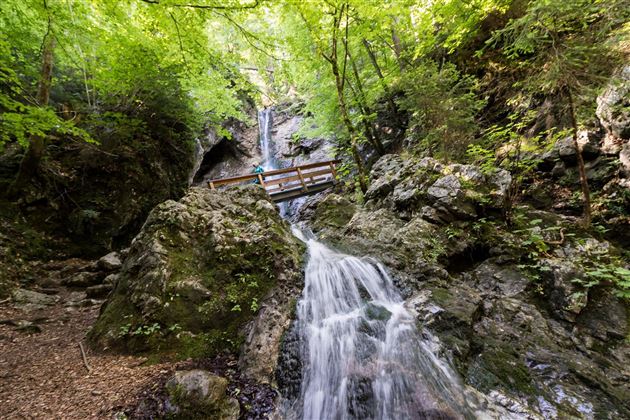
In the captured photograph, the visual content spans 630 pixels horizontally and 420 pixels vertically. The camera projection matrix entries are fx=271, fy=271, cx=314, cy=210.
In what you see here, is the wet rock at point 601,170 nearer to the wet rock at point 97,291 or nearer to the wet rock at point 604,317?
the wet rock at point 604,317

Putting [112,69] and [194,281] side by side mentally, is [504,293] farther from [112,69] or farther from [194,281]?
[112,69]

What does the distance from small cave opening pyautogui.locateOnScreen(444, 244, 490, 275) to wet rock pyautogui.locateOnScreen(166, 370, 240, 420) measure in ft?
15.1

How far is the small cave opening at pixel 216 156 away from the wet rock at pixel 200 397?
17.6 m

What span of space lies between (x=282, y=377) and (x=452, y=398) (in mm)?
2145

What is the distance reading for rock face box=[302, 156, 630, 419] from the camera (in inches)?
131

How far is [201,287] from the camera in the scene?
4.60 meters

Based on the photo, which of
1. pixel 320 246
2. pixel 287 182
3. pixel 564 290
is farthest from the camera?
pixel 287 182

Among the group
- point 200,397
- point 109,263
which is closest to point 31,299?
point 109,263

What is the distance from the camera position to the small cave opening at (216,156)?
A: 19266 mm

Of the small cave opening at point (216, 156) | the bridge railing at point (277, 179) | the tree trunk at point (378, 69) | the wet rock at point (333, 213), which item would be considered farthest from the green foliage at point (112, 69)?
the small cave opening at point (216, 156)

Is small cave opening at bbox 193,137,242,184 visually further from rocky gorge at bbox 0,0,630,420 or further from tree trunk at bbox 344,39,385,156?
tree trunk at bbox 344,39,385,156

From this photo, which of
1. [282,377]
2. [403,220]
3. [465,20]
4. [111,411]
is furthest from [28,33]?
[465,20]

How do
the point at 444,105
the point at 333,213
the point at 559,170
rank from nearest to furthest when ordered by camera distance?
the point at 559,170 → the point at 444,105 → the point at 333,213

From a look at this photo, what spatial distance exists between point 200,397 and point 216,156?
18947mm
